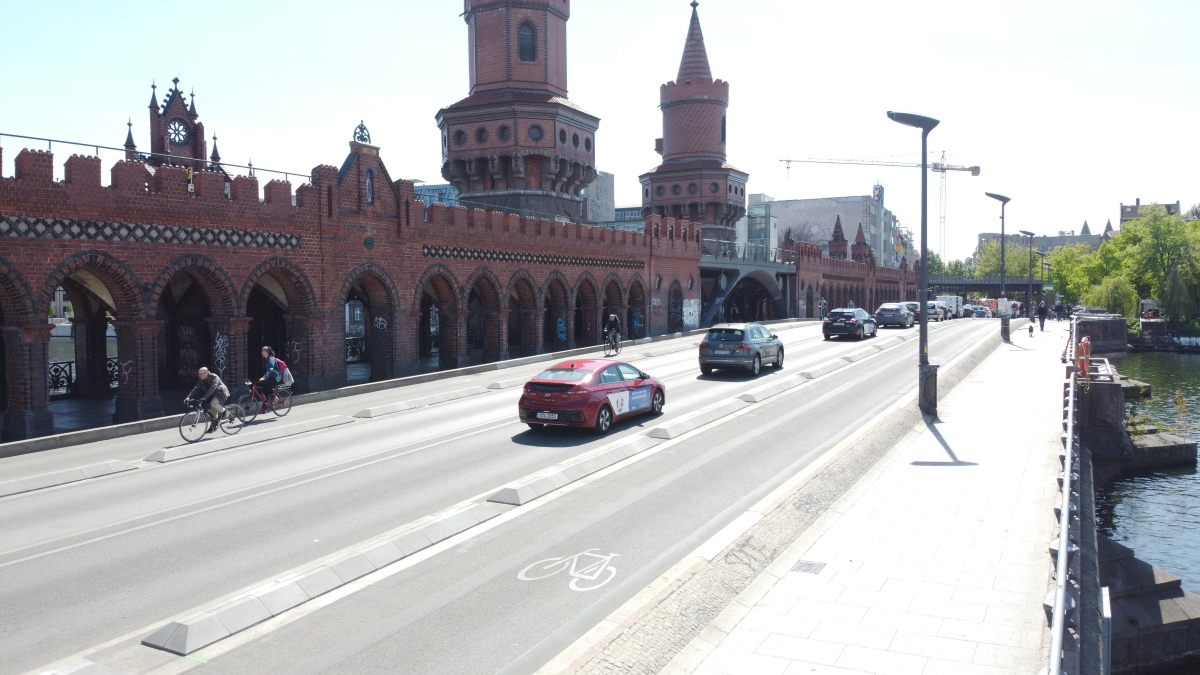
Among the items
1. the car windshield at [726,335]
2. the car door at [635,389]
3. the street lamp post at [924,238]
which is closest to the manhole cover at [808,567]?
the car door at [635,389]

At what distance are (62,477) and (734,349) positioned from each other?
18237mm

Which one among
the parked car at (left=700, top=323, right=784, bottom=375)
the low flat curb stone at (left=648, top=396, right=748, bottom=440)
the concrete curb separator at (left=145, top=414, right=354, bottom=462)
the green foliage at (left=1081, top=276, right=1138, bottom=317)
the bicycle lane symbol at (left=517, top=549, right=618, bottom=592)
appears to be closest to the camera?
the bicycle lane symbol at (left=517, top=549, right=618, bottom=592)

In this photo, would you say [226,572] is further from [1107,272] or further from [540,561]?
[1107,272]

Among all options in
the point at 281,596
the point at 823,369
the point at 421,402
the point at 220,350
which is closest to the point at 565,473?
the point at 281,596

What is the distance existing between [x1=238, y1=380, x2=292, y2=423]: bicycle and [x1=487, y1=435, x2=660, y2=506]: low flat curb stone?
9086 mm

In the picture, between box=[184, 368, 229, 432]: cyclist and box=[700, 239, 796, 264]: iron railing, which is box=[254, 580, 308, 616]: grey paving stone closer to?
box=[184, 368, 229, 432]: cyclist

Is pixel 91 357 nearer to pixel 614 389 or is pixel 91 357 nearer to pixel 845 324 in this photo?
pixel 614 389

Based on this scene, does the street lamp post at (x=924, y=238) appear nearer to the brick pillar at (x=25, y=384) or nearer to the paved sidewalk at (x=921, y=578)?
the paved sidewalk at (x=921, y=578)

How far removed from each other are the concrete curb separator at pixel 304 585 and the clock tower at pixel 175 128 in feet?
111

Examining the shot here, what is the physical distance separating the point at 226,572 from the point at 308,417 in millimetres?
11641

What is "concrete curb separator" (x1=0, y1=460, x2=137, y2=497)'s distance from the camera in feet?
41.5

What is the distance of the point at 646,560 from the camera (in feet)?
29.7

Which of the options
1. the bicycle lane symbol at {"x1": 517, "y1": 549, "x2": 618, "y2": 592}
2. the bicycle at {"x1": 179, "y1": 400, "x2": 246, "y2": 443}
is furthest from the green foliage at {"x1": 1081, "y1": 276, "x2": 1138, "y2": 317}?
the bicycle lane symbol at {"x1": 517, "y1": 549, "x2": 618, "y2": 592}

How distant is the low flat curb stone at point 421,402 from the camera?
19.8 m
